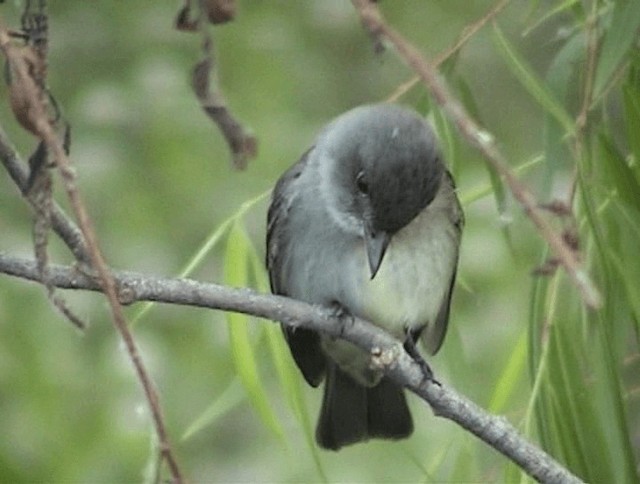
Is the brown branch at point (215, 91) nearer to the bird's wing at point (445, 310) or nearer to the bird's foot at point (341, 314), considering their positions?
the bird's foot at point (341, 314)

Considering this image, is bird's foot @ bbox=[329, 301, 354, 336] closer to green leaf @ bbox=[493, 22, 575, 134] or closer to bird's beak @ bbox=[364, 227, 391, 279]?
bird's beak @ bbox=[364, 227, 391, 279]

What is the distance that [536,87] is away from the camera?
6.61 feet

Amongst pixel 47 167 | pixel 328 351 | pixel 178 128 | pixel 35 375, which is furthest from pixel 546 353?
pixel 178 128

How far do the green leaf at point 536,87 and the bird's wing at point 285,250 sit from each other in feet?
2.06

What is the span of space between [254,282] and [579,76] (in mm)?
541

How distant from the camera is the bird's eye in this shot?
7.96ft

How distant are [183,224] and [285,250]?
156 centimetres

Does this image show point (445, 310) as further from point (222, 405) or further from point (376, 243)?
point (222, 405)

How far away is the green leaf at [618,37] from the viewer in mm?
1877

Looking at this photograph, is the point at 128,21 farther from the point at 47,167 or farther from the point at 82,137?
the point at 47,167

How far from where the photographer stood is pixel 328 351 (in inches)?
115

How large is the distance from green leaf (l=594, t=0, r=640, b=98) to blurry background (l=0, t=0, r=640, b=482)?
1.42 meters

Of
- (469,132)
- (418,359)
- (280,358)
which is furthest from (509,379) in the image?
Result: (469,132)

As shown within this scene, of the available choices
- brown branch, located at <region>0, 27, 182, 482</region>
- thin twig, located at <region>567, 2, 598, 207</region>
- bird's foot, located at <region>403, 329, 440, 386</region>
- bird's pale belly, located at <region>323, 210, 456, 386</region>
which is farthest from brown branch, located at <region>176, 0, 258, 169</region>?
bird's pale belly, located at <region>323, 210, 456, 386</region>
